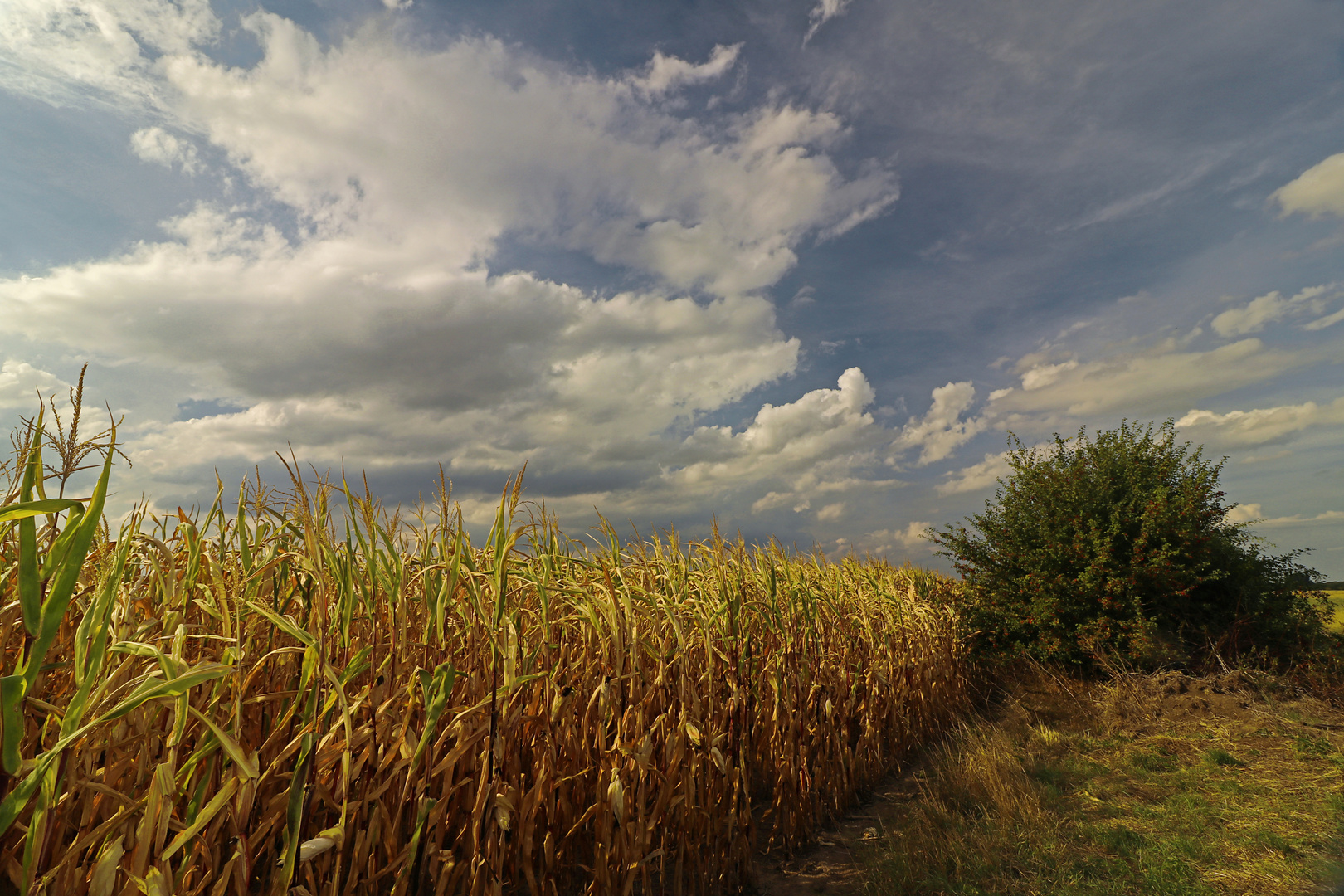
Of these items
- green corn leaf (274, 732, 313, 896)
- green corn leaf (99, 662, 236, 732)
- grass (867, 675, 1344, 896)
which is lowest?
grass (867, 675, 1344, 896)

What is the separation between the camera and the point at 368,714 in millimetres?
2400

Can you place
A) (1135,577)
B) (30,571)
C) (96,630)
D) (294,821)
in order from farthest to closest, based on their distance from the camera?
(1135,577) < (294,821) < (96,630) < (30,571)

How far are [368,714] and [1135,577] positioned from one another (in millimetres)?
10216

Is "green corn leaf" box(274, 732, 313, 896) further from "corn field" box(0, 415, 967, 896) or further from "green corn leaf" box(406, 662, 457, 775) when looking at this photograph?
"green corn leaf" box(406, 662, 457, 775)

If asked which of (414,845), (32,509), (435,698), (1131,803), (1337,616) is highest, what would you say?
(32,509)

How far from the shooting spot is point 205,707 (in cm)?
206

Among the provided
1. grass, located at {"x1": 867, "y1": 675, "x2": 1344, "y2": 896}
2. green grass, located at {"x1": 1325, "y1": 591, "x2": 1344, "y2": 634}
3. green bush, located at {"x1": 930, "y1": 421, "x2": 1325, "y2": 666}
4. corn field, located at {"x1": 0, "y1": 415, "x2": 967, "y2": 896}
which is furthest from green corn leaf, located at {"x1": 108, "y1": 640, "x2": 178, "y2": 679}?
green grass, located at {"x1": 1325, "y1": 591, "x2": 1344, "y2": 634}

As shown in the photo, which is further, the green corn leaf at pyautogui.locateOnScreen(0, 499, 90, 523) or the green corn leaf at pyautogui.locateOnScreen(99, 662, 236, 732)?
the green corn leaf at pyautogui.locateOnScreen(99, 662, 236, 732)

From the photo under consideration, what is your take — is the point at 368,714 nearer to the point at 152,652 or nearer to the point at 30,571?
the point at 152,652

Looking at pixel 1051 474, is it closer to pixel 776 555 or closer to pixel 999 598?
pixel 999 598

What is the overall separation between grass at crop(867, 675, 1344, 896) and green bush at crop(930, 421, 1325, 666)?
115cm

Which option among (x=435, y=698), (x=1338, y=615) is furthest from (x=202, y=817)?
(x=1338, y=615)

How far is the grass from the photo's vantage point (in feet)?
13.8

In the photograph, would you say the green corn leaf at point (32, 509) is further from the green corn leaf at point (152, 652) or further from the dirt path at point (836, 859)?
the dirt path at point (836, 859)
